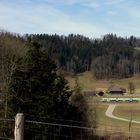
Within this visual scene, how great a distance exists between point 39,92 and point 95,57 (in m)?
151

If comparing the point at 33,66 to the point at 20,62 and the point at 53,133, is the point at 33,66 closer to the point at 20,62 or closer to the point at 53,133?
the point at 20,62

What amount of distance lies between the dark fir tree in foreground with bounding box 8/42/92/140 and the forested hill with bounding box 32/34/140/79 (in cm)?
13025

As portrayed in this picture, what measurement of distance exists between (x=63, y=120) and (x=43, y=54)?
519 cm

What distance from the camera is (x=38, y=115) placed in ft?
90.7

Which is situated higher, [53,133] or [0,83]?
[0,83]

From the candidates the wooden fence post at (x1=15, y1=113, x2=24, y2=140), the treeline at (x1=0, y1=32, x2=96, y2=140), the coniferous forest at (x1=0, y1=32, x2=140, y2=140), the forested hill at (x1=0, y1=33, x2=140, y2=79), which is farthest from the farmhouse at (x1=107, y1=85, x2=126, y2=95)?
the wooden fence post at (x1=15, y1=113, x2=24, y2=140)

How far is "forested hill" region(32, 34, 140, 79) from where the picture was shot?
171 metres

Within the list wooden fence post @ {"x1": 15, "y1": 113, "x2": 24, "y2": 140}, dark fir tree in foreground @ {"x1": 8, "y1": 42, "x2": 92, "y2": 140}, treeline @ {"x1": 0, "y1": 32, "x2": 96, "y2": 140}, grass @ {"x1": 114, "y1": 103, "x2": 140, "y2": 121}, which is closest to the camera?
wooden fence post @ {"x1": 15, "y1": 113, "x2": 24, "y2": 140}

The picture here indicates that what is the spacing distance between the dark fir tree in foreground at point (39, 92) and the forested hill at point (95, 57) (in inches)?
5128

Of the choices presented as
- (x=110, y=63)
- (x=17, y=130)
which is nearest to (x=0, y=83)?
(x=17, y=130)

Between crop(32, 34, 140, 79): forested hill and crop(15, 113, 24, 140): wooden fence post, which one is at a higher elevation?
crop(32, 34, 140, 79): forested hill

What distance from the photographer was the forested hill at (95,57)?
561 feet

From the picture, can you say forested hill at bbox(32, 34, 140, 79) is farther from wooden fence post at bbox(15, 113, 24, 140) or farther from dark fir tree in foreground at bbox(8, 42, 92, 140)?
wooden fence post at bbox(15, 113, 24, 140)

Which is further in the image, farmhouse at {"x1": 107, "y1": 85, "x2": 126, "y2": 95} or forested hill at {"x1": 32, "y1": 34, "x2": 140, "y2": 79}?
forested hill at {"x1": 32, "y1": 34, "x2": 140, "y2": 79}
